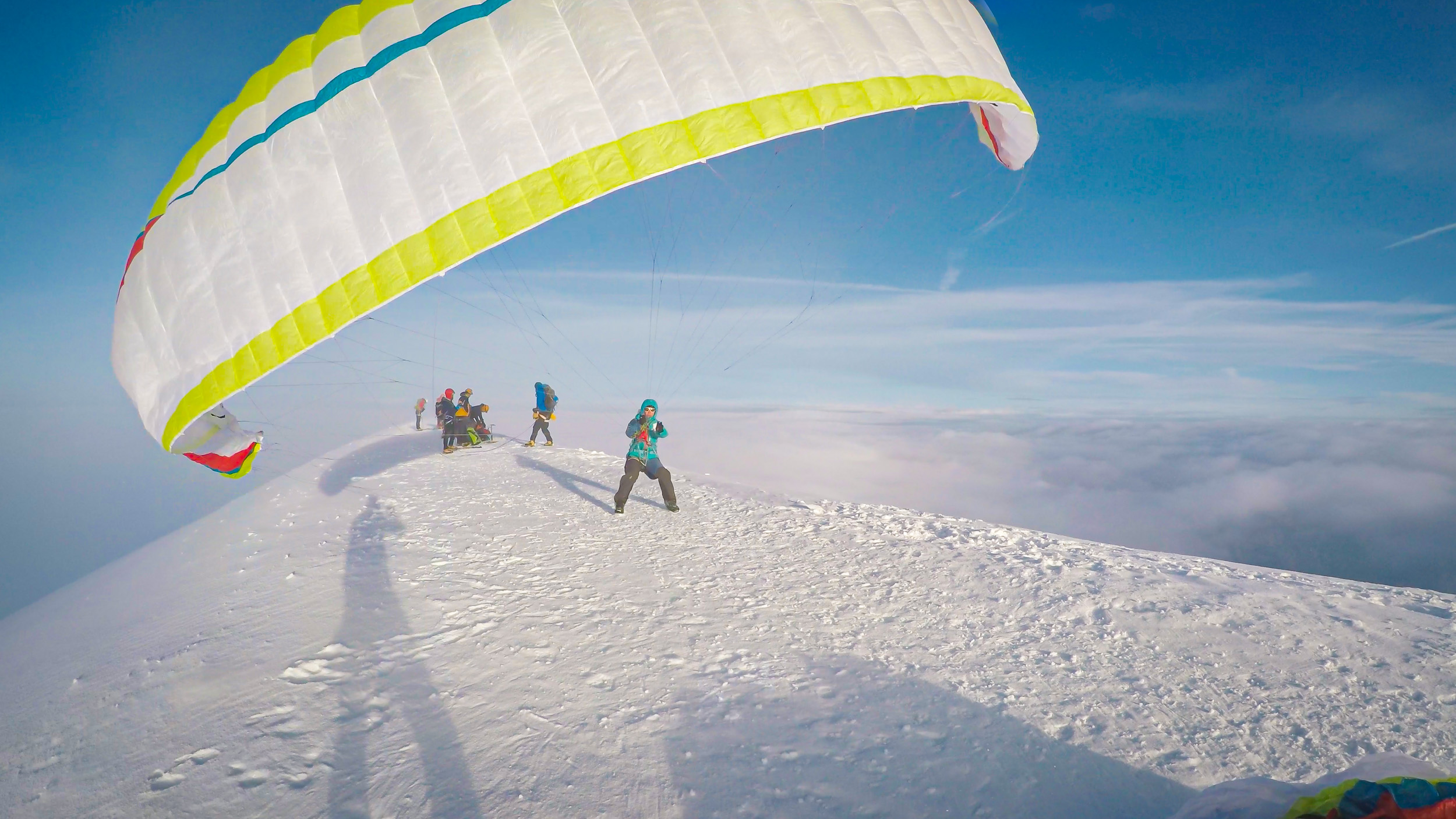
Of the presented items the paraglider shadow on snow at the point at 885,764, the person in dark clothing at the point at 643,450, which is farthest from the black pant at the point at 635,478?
the paraglider shadow on snow at the point at 885,764

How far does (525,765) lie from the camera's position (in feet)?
10.4

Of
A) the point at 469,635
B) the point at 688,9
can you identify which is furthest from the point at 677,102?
the point at 469,635

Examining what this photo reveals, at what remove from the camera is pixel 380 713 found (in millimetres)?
3670

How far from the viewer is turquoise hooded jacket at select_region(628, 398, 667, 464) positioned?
335 inches

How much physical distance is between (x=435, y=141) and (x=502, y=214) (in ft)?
2.62

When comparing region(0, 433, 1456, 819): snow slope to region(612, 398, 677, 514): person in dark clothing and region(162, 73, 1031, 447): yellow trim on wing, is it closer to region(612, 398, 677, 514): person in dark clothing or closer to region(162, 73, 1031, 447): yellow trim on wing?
region(612, 398, 677, 514): person in dark clothing

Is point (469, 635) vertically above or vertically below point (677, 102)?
below

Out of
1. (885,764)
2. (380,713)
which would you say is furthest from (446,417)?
(885,764)

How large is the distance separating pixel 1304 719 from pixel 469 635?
6.26 metres

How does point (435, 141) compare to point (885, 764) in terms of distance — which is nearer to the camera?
point (885, 764)

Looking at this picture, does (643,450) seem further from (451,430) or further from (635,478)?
(451,430)

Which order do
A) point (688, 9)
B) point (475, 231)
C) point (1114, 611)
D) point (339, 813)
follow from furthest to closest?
point (1114, 611) < point (688, 9) < point (475, 231) < point (339, 813)

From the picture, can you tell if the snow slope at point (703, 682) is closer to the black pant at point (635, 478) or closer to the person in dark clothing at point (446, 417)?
the black pant at point (635, 478)

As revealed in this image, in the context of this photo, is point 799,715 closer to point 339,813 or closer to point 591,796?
point 591,796
